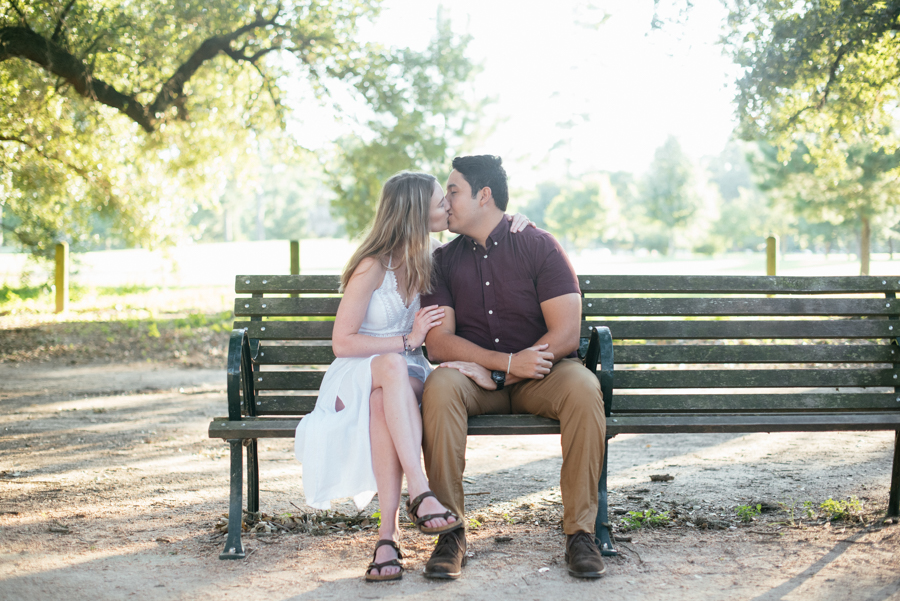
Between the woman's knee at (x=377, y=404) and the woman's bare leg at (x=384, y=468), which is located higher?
the woman's knee at (x=377, y=404)

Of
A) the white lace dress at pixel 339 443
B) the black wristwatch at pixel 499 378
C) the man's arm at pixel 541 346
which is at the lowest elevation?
the white lace dress at pixel 339 443

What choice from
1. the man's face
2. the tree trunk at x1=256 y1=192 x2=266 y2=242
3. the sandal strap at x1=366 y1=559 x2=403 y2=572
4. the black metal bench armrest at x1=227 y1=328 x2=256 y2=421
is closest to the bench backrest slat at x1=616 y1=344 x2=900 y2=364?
the man's face

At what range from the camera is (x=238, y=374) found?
307 cm

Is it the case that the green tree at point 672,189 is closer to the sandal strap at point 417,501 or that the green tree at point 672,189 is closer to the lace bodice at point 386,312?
the lace bodice at point 386,312

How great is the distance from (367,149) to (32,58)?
602cm

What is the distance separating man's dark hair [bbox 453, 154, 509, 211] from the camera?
3.59 meters

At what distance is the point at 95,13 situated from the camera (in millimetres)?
10133

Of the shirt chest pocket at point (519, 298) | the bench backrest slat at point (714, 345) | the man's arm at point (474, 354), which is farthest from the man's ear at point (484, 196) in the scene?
the bench backrest slat at point (714, 345)

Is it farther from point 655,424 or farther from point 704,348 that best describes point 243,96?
point 655,424

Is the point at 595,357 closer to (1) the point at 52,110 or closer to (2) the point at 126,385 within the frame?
(2) the point at 126,385

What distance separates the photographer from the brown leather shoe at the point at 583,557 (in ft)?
9.33

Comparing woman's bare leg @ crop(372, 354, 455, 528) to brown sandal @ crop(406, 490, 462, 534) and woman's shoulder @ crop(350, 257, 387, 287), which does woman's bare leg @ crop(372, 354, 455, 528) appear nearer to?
brown sandal @ crop(406, 490, 462, 534)

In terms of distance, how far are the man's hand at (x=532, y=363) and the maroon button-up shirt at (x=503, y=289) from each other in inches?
7.2

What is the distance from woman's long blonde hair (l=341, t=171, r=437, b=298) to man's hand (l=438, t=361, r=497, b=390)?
17.0 inches
